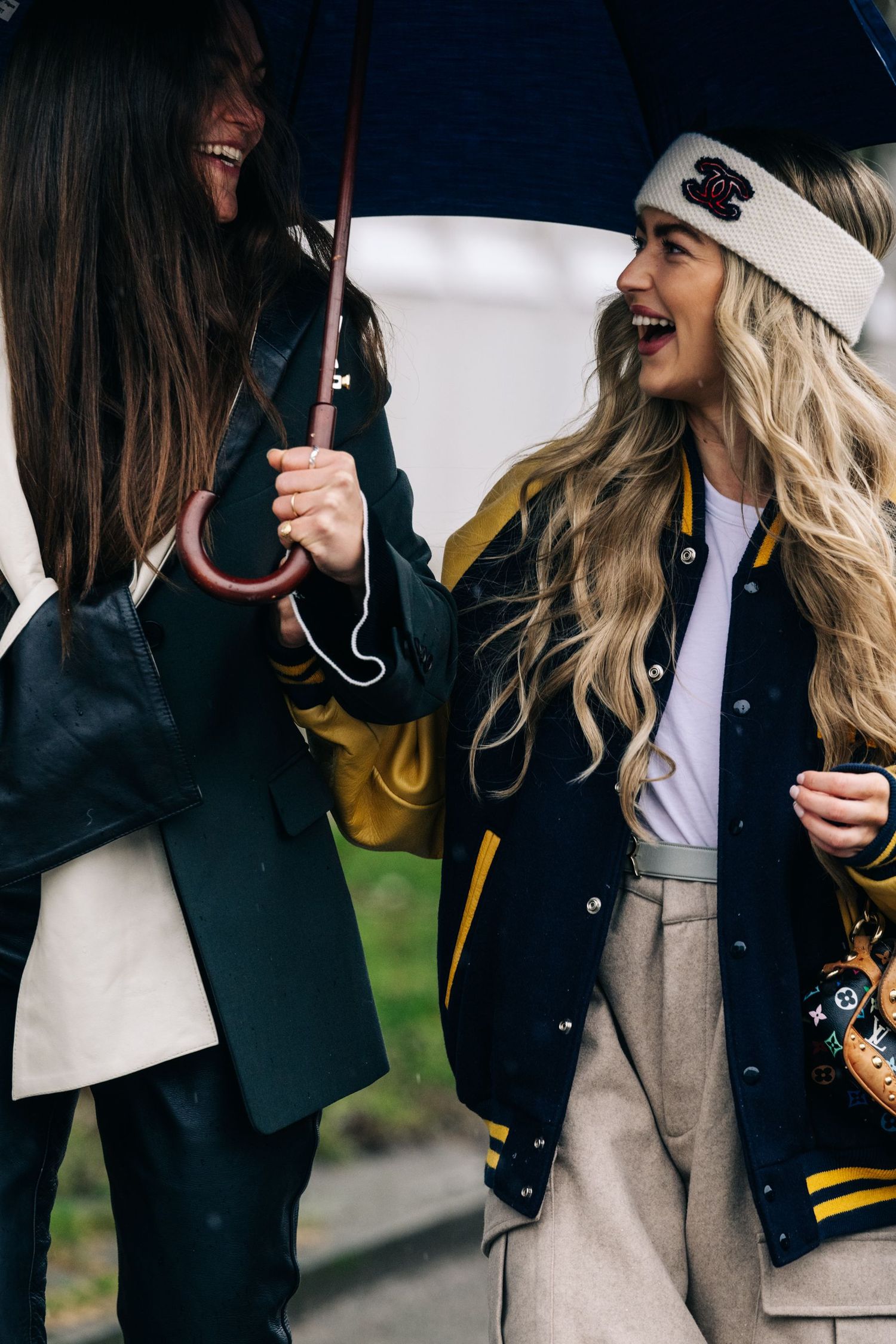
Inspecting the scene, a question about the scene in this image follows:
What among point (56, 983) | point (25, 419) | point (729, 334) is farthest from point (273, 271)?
point (56, 983)

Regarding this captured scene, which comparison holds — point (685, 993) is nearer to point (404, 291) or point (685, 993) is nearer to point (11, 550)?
point (11, 550)

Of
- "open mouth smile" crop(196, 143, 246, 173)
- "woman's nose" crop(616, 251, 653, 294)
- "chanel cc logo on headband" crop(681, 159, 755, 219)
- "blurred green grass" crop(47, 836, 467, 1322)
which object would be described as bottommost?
"blurred green grass" crop(47, 836, 467, 1322)

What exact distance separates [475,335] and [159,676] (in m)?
2.98

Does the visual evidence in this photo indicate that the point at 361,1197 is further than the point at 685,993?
Yes

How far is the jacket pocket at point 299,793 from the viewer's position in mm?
2838

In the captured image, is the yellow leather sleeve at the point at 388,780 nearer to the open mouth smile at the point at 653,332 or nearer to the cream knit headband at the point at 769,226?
the open mouth smile at the point at 653,332

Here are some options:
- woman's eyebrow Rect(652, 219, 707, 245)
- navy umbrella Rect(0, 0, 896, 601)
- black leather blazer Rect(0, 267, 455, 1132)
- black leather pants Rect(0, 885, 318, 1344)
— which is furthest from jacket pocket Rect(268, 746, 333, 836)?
woman's eyebrow Rect(652, 219, 707, 245)

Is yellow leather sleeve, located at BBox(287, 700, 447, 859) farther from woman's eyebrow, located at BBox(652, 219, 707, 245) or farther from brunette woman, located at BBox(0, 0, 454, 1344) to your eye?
woman's eyebrow, located at BBox(652, 219, 707, 245)

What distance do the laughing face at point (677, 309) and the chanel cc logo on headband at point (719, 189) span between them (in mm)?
55

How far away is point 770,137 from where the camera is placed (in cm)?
310

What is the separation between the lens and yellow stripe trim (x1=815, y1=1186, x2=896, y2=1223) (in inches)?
→ 107

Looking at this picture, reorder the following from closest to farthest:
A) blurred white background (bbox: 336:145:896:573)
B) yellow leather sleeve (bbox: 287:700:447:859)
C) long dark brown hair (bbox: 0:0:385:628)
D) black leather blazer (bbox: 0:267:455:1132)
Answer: black leather blazer (bbox: 0:267:455:1132) < long dark brown hair (bbox: 0:0:385:628) < yellow leather sleeve (bbox: 287:700:447:859) < blurred white background (bbox: 336:145:896:573)

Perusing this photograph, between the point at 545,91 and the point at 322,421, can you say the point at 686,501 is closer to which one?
the point at 322,421

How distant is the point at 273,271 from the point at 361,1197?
3.52 meters
